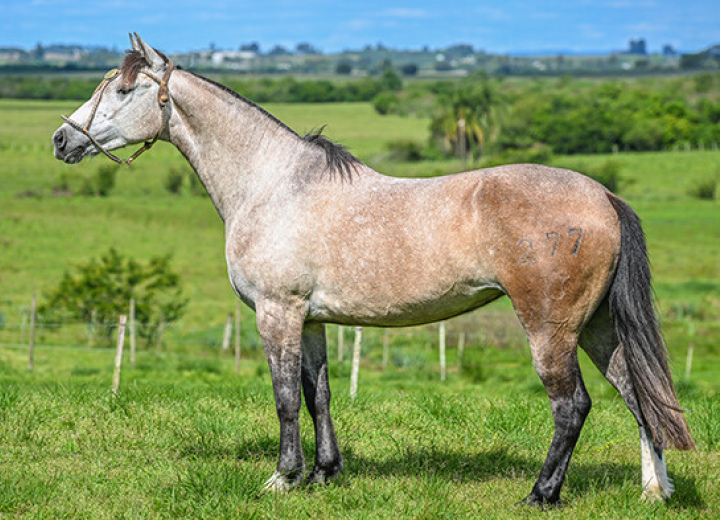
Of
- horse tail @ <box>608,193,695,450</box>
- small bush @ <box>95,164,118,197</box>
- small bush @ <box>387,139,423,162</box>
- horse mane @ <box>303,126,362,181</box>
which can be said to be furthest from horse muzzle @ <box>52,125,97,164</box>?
small bush @ <box>387,139,423,162</box>

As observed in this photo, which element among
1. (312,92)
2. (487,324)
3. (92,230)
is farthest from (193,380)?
(312,92)

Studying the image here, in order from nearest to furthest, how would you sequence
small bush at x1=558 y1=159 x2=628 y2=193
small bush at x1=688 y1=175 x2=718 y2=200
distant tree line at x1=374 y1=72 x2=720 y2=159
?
small bush at x1=688 y1=175 x2=718 y2=200
small bush at x1=558 y1=159 x2=628 y2=193
distant tree line at x1=374 y1=72 x2=720 y2=159

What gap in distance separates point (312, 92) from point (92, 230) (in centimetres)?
10785

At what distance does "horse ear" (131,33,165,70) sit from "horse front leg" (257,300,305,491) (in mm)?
1924

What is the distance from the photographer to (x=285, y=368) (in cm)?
602

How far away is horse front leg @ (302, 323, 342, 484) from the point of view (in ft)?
20.6

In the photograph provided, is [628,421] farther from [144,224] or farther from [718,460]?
[144,224]

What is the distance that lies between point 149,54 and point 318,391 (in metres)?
2.73

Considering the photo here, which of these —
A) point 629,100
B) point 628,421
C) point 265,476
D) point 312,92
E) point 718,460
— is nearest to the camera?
point 265,476

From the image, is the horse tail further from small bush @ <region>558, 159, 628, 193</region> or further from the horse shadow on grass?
small bush @ <region>558, 159, 628, 193</region>

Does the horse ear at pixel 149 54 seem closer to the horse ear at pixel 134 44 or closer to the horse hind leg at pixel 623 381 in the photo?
the horse ear at pixel 134 44

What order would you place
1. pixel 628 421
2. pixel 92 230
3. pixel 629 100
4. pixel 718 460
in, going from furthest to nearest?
pixel 629 100 → pixel 92 230 → pixel 628 421 → pixel 718 460

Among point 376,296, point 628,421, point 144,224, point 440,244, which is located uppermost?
point 440,244

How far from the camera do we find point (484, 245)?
18.1ft
